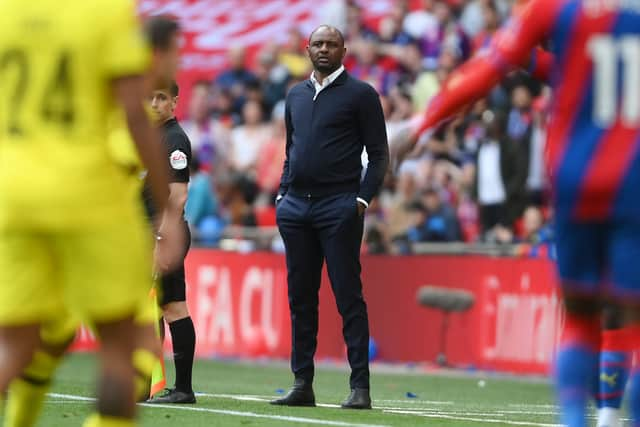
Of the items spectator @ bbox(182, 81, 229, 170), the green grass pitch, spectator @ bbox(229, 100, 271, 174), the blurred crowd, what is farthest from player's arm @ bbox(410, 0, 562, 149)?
spectator @ bbox(182, 81, 229, 170)

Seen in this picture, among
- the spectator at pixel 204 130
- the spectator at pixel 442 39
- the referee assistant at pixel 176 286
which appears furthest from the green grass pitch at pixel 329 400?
the spectator at pixel 204 130

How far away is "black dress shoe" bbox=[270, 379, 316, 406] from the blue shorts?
4562 mm

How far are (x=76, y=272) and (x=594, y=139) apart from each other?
2066mm

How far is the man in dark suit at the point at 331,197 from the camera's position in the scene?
11008mm

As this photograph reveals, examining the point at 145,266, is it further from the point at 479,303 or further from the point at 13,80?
the point at 479,303

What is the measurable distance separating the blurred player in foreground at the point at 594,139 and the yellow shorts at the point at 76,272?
4.45 ft

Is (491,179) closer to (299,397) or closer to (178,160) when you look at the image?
(299,397)

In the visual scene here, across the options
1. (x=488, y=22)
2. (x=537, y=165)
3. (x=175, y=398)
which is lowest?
(x=175, y=398)

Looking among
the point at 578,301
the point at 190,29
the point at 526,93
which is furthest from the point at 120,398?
the point at 190,29

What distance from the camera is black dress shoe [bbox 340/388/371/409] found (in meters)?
10.9

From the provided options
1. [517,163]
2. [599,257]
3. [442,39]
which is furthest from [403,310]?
[599,257]

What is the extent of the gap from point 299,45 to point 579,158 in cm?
1700

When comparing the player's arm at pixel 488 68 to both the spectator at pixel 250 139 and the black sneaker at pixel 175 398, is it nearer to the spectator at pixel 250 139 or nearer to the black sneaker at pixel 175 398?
the black sneaker at pixel 175 398

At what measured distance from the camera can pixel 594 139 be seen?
6398 millimetres
